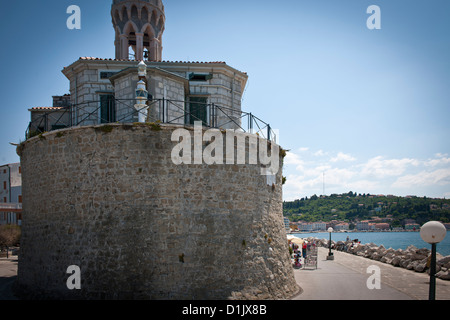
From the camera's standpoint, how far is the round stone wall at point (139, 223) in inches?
497

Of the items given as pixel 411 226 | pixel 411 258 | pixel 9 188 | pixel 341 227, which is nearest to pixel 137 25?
pixel 411 258

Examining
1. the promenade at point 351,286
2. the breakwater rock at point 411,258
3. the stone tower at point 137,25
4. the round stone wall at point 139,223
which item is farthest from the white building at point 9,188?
the breakwater rock at point 411,258

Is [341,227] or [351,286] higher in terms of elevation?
[351,286]

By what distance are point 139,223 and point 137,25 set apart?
1685 centimetres

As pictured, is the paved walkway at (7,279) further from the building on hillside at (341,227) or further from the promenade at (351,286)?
the building on hillside at (341,227)

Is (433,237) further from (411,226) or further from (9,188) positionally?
(411,226)

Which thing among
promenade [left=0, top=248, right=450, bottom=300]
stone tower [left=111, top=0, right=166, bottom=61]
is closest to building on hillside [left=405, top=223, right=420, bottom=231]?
promenade [left=0, top=248, right=450, bottom=300]

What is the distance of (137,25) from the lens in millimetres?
24922

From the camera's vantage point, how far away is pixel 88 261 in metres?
12.8

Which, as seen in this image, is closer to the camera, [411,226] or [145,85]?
[145,85]

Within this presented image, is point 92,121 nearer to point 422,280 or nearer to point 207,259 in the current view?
Answer: point 207,259

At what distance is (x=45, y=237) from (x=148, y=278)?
4.86 metres

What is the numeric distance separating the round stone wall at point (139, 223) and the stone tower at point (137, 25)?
12188 millimetres
